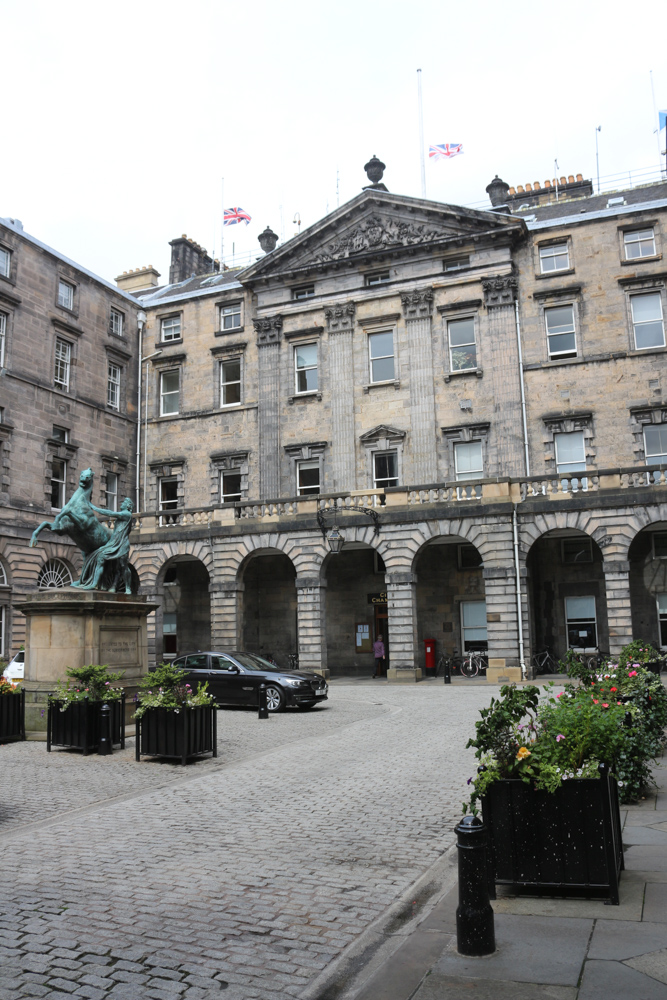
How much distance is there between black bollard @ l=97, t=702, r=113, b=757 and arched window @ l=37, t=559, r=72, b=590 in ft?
69.3

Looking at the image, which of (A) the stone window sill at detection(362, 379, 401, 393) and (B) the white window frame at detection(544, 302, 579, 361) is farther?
(A) the stone window sill at detection(362, 379, 401, 393)

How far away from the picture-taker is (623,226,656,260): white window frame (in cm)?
3206

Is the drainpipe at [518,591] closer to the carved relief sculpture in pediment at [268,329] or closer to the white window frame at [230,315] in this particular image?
the carved relief sculpture in pediment at [268,329]

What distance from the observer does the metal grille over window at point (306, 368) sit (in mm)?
36438

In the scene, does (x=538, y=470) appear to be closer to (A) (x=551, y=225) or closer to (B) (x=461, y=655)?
(B) (x=461, y=655)

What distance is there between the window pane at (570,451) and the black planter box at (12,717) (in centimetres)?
2291

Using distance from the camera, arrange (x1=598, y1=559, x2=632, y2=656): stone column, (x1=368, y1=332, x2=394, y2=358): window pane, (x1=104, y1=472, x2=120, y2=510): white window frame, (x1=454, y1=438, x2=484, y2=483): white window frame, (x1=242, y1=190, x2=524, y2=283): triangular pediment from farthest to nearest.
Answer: (x1=104, y1=472, x2=120, y2=510): white window frame → (x1=368, y1=332, x2=394, y2=358): window pane → (x1=242, y1=190, x2=524, y2=283): triangular pediment → (x1=454, y1=438, x2=484, y2=483): white window frame → (x1=598, y1=559, x2=632, y2=656): stone column

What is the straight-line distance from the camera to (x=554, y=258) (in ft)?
109

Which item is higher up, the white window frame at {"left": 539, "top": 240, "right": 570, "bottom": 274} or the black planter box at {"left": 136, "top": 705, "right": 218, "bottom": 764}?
the white window frame at {"left": 539, "top": 240, "right": 570, "bottom": 274}

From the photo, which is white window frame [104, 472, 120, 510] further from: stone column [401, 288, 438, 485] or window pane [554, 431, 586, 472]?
window pane [554, 431, 586, 472]

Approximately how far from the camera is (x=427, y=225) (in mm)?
34781

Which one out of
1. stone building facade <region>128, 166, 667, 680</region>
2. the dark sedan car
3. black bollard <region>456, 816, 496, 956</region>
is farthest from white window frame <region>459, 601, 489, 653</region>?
black bollard <region>456, 816, 496, 956</region>

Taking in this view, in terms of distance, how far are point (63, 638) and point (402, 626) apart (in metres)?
16.2

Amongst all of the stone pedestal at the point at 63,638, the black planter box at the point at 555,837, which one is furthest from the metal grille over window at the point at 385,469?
the black planter box at the point at 555,837
